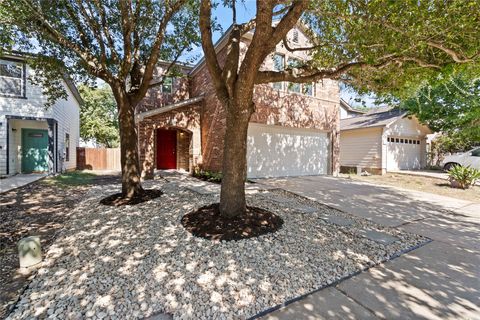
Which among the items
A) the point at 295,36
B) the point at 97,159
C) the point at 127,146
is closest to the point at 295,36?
the point at 295,36

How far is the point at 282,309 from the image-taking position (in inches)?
94.7

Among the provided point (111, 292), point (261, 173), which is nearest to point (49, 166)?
point (261, 173)

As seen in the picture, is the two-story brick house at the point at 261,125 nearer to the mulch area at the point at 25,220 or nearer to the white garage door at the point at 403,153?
the mulch area at the point at 25,220

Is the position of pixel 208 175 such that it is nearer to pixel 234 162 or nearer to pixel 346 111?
pixel 234 162

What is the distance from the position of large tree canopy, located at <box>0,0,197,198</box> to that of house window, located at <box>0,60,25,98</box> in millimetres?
4951

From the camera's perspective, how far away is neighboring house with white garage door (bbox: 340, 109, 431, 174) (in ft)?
46.5

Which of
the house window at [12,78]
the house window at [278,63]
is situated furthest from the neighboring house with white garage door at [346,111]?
the house window at [12,78]

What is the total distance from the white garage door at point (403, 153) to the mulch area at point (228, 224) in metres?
13.5

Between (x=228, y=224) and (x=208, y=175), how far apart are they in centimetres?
570

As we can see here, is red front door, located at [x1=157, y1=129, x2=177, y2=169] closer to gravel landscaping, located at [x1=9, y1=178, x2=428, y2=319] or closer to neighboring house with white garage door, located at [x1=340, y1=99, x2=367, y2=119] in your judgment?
gravel landscaping, located at [x1=9, y1=178, x2=428, y2=319]

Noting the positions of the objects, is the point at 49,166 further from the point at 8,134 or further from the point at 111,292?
the point at 111,292

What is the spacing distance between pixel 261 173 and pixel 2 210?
26.8 ft

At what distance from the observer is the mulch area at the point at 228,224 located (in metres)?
3.83

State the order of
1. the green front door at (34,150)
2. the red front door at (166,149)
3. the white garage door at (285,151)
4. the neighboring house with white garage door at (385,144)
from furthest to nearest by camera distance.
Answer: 1. the neighboring house with white garage door at (385,144)
2. the red front door at (166,149)
3. the green front door at (34,150)
4. the white garage door at (285,151)
